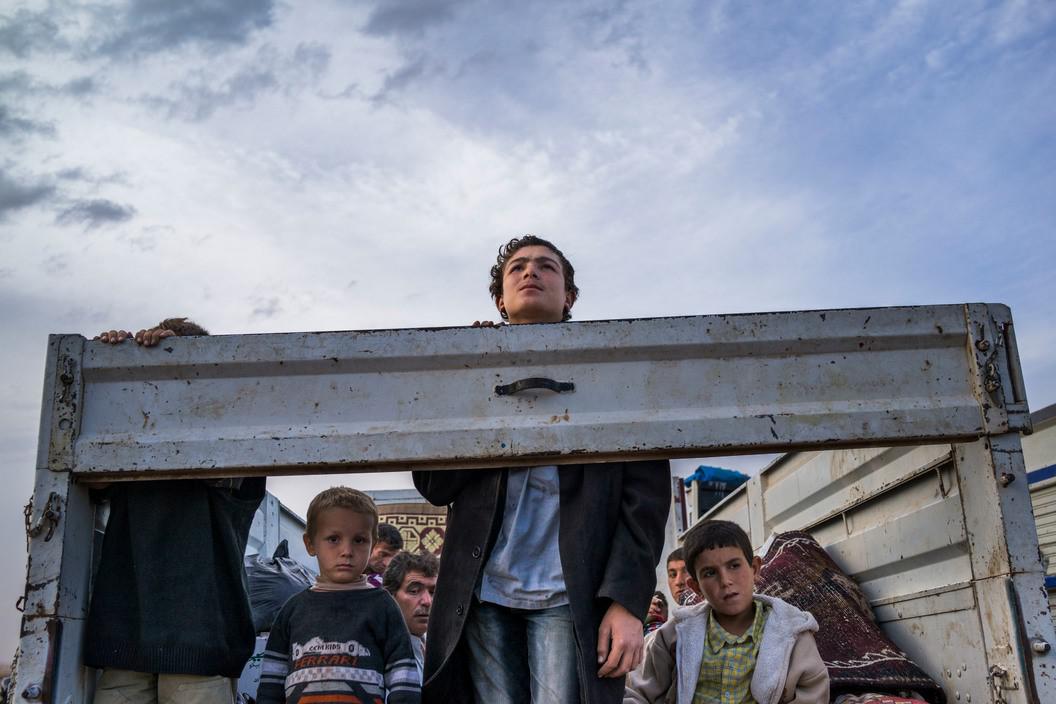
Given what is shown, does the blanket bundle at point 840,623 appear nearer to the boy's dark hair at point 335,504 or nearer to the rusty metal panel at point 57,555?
the boy's dark hair at point 335,504

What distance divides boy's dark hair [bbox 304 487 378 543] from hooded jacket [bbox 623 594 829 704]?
98 cm

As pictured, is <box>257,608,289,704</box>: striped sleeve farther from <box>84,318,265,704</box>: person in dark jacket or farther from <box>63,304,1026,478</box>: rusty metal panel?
<box>63,304,1026,478</box>: rusty metal panel

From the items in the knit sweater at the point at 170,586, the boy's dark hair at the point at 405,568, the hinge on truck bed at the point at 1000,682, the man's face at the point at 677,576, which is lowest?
the hinge on truck bed at the point at 1000,682

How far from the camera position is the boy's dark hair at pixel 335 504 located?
2.83 metres

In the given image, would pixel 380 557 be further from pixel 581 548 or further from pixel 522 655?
pixel 581 548

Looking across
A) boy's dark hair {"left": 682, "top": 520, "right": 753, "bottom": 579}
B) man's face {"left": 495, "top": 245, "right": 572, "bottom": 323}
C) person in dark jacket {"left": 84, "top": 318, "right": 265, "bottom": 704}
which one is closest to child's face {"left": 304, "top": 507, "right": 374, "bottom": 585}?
person in dark jacket {"left": 84, "top": 318, "right": 265, "bottom": 704}

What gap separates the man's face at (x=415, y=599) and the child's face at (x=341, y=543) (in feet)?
2.88

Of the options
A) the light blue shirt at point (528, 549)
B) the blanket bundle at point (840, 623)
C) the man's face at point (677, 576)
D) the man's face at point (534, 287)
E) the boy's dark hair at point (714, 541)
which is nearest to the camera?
the light blue shirt at point (528, 549)

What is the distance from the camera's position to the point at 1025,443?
4.82 meters

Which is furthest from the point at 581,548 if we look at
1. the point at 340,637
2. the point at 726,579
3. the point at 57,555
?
the point at 57,555

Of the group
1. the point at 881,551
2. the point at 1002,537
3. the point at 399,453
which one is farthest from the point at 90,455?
the point at 881,551

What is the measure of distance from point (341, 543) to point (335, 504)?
0.41 feet

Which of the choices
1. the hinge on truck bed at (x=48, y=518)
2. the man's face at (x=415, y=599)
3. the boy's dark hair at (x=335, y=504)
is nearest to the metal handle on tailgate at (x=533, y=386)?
the boy's dark hair at (x=335, y=504)

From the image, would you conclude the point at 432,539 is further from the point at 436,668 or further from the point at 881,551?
the point at 436,668
